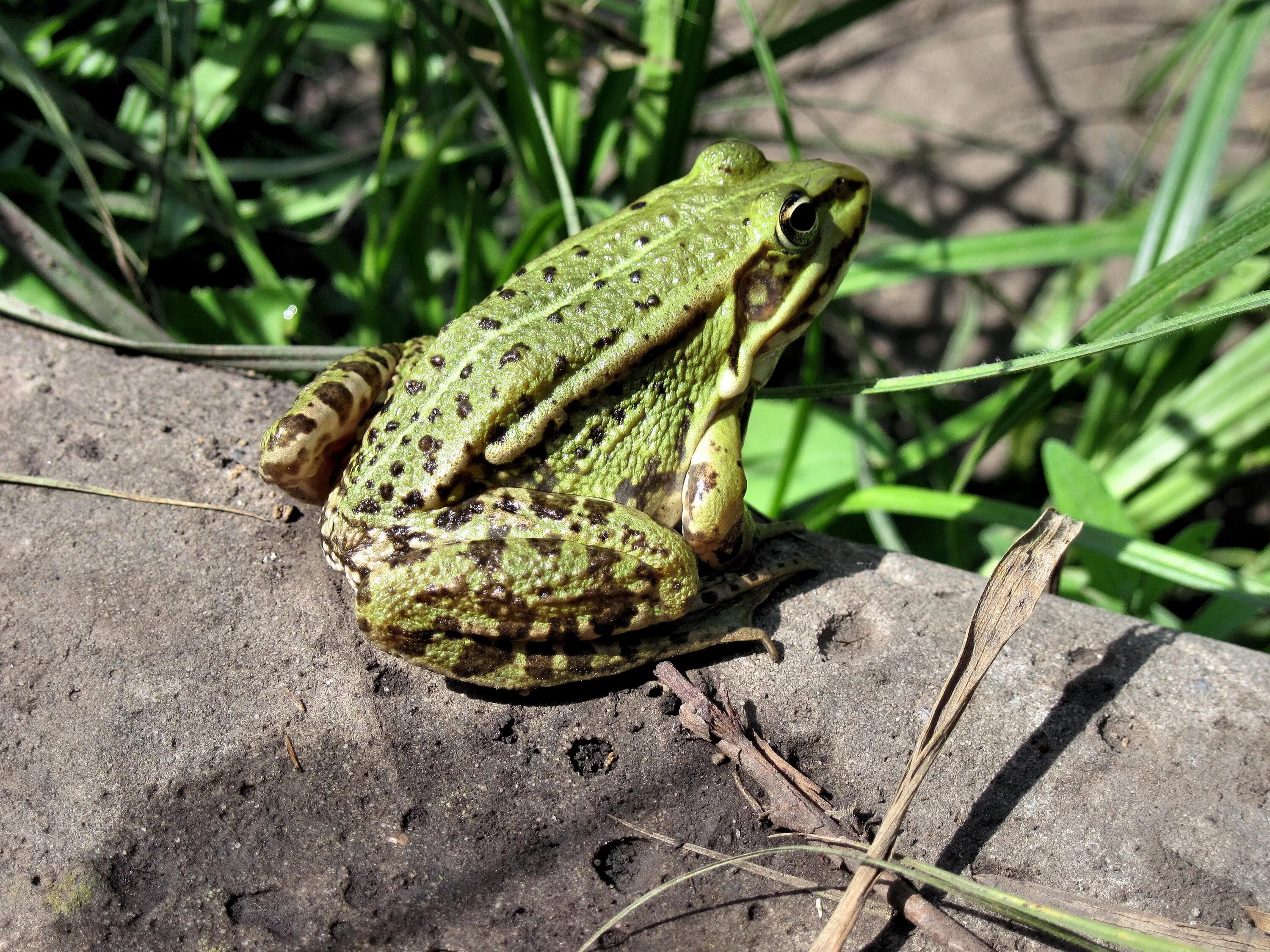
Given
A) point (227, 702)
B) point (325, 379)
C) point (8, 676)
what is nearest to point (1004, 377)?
point (325, 379)

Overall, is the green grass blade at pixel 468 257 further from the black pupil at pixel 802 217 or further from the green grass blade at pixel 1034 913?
the green grass blade at pixel 1034 913

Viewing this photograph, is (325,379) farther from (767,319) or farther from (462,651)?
(767,319)

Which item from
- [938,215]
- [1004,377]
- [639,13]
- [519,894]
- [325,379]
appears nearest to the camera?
[519,894]

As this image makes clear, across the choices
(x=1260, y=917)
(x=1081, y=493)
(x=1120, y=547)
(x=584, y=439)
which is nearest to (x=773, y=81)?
(x=584, y=439)

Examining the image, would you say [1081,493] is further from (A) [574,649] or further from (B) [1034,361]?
(A) [574,649]

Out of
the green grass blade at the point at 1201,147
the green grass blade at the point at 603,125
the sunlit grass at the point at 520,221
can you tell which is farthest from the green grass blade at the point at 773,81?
the green grass blade at the point at 1201,147
